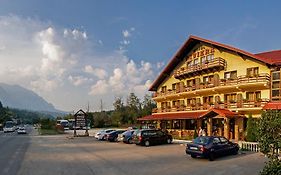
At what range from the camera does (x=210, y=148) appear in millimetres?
20734

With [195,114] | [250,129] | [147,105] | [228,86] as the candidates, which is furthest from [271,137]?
[147,105]

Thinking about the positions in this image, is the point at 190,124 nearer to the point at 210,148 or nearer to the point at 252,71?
the point at 252,71

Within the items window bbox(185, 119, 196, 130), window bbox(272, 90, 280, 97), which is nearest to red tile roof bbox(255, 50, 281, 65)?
window bbox(272, 90, 280, 97)

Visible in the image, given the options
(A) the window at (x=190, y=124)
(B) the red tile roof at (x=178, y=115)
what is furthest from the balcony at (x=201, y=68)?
(A) the window at (x=190, y=124)

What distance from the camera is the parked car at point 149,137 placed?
31.3 metres

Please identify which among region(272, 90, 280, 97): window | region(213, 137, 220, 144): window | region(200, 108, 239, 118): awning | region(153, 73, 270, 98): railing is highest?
region(153, 73, 270, 98): railing

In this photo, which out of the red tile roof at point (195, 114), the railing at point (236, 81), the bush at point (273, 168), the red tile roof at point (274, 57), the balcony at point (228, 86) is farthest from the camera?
the red tile roof at point (195, 114)

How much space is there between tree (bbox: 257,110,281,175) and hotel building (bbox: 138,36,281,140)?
68.5 feet

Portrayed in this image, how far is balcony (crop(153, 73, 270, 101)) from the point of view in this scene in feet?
110

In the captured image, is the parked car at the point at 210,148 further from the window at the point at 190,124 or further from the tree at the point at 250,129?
the window at the point at 190,124

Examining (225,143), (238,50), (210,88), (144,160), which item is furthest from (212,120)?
(144,160)

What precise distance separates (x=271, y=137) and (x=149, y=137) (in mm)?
20554

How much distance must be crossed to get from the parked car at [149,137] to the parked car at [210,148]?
393 inches

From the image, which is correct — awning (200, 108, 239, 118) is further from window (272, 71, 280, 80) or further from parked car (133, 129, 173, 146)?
parked car (133, 129, 173, 146)
